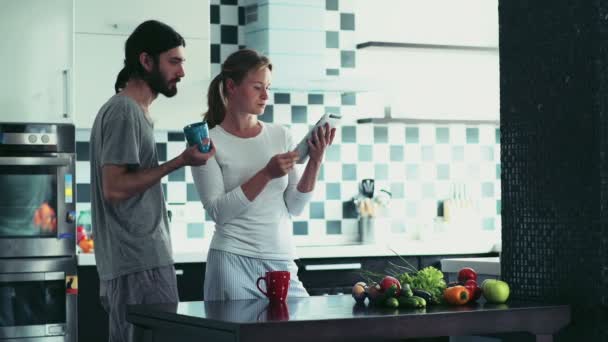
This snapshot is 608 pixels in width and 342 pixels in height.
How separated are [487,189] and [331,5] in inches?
56.9

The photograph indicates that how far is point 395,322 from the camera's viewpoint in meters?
2.23

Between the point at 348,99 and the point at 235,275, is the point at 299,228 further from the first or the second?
the point at 235,275

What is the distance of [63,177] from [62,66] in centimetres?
49


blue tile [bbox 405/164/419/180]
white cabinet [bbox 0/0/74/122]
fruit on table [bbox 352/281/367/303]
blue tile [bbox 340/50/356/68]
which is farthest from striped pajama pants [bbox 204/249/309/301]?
blue tile [bbox 405/164/419/180]

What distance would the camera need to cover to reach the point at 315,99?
5590 mm

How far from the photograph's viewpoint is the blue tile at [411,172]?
19.1 ft

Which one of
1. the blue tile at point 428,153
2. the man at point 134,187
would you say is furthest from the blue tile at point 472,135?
the man at point 134,187

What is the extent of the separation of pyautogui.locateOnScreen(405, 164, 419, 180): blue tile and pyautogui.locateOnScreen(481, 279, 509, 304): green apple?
10.8ft

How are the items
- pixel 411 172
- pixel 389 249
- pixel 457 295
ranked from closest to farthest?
pixel 457 295 < pixel 389 249 < pixel 411 172

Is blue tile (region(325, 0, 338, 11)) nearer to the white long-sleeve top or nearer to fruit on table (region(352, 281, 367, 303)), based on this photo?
the white long-sleeve top

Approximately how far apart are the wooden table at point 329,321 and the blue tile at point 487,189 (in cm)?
358

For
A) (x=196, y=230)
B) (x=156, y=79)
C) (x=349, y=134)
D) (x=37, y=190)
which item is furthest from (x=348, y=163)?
(x=156, y=79)

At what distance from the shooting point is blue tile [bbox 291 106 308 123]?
554 centimetres

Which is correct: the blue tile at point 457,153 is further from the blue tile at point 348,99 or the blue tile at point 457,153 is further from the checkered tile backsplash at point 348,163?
the blue tile at point 348,99
